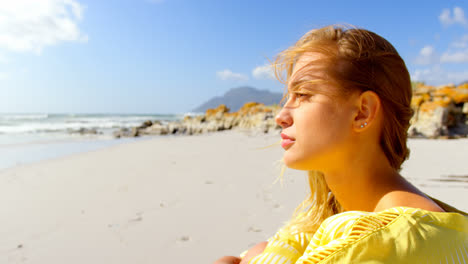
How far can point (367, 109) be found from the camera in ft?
3.07

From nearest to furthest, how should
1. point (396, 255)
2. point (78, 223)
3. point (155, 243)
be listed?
point (396, 255)
point (155, 243)
point (78, 223)

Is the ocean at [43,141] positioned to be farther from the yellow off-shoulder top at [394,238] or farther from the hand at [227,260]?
the yellow off-shoulder top at [394,238]

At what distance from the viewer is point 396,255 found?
2.18 feet

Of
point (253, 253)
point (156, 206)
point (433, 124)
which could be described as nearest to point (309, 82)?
point (253, 253)

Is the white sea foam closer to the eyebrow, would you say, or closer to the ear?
the eyebrow

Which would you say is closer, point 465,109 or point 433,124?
point 433,124

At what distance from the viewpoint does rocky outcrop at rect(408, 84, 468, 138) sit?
35.5 ft

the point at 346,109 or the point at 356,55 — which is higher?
the point at 356,55

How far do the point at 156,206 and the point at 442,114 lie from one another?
428 inches

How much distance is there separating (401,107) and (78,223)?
148 inches

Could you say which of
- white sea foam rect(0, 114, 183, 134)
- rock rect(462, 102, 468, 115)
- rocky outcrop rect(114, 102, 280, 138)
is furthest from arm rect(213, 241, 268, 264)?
white sea foam rect(0, 114, 183, 134)

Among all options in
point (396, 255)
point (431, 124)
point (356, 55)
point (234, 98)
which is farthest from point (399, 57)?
point (234, 98)

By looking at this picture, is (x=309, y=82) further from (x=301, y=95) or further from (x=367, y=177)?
(x=367, y=177)

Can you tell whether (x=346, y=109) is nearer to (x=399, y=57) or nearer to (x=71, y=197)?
(x=399, y=57)
